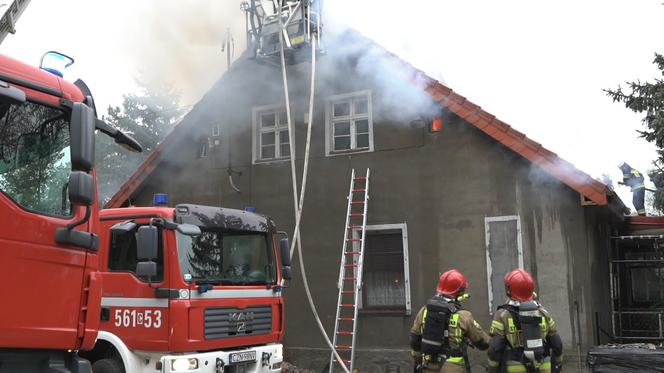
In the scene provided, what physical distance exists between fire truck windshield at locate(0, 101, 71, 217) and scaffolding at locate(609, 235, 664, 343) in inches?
395

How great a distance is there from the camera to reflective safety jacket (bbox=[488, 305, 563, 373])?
5062 mm

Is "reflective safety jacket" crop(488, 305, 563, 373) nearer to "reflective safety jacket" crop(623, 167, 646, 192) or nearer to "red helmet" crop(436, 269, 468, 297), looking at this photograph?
"red helmet" crop(436, 269, 468, 297)

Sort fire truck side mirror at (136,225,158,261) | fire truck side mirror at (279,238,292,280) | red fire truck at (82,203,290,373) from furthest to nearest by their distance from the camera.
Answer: fire truck side mirror at (279,238,292,280)
red fire truck at (82,203,290,373)
fire truck side mirror at (136,225,158,261)

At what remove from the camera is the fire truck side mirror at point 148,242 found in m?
5.96

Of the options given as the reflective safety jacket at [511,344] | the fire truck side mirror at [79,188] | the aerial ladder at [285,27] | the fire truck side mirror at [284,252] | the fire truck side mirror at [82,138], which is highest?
the aerial ladder at [285,27]

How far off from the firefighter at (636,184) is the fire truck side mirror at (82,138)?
41.2 ft

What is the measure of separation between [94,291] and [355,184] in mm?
6881

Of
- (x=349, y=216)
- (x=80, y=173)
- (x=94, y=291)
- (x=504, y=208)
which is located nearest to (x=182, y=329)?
(x=94, y=291)

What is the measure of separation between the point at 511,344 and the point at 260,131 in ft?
23.8

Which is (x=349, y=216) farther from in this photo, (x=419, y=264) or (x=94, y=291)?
(x=94, y=291)

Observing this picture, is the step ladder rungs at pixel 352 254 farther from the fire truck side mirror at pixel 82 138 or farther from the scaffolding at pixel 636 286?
the fire truck side mirror at pixel 82 138

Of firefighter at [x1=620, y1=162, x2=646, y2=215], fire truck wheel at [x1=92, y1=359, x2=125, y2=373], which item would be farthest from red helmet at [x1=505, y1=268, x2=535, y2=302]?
firefighter at [x1=620, y1=162, x2=646, y2=215]

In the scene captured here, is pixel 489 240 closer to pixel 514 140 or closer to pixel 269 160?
pixel 514 140

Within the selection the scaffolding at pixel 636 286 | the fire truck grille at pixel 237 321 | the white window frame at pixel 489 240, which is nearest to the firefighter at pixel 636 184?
the scaffolding at pixel 636 286
